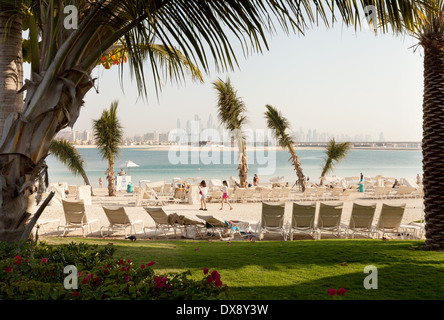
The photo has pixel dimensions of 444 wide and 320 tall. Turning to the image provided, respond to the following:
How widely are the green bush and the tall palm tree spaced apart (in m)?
20.3

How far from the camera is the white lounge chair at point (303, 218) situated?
1043cm

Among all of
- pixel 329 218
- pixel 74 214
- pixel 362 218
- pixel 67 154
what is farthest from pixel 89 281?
pixel 67 154

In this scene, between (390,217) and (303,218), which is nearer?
(390,217)

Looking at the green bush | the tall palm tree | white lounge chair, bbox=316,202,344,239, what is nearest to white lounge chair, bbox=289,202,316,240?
white lounge chair, bbox=316,202,344,239

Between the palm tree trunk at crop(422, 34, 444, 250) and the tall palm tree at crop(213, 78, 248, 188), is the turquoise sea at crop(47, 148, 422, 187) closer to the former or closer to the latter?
the tall palm tree at crop(213, 78, 248, 188)

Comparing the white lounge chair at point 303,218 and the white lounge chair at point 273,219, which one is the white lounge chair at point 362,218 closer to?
the white lounge chair at point 303,218

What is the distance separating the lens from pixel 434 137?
671 centimetres

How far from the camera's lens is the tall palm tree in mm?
23625

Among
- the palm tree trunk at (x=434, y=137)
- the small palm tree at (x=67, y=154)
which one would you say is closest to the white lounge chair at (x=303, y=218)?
the palm tree trunk at (x=434, y=137)

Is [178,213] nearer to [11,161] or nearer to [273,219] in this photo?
[273,219]

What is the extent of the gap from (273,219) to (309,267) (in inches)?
196
